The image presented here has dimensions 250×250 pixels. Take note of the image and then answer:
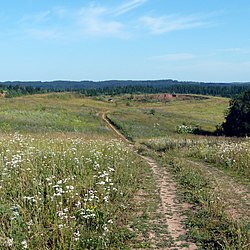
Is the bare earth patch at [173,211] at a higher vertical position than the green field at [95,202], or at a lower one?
lower

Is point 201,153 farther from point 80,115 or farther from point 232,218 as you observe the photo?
point 80,115

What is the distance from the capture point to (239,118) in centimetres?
5450

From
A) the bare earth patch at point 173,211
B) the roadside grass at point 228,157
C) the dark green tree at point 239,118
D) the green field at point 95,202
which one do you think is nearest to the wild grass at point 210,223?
the green field at point 95,202

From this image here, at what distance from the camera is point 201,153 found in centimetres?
2228

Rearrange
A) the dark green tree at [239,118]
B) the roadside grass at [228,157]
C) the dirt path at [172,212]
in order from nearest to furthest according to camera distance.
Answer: the dirt path at [172,212], the roadside grass at [228,157], the dark green tree at [239,118]

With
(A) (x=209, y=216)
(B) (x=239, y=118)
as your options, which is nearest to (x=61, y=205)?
(A) (x=209, y=216)

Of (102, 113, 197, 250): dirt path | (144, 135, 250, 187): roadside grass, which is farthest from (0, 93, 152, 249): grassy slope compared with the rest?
(144, 135, 250, 187): roadside grass

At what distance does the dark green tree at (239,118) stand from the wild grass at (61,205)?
142 ft

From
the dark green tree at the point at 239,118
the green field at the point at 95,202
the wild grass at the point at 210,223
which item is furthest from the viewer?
the dark green tree at the point at 239,118

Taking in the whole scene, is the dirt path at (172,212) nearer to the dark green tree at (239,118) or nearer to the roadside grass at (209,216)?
the roadside grass at (209,216)

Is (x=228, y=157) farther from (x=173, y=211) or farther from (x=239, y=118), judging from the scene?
(x=239, y=118)

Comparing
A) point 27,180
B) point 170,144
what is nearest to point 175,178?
point 27,180

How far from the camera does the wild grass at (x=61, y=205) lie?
6973 millimetres

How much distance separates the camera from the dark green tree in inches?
2099
